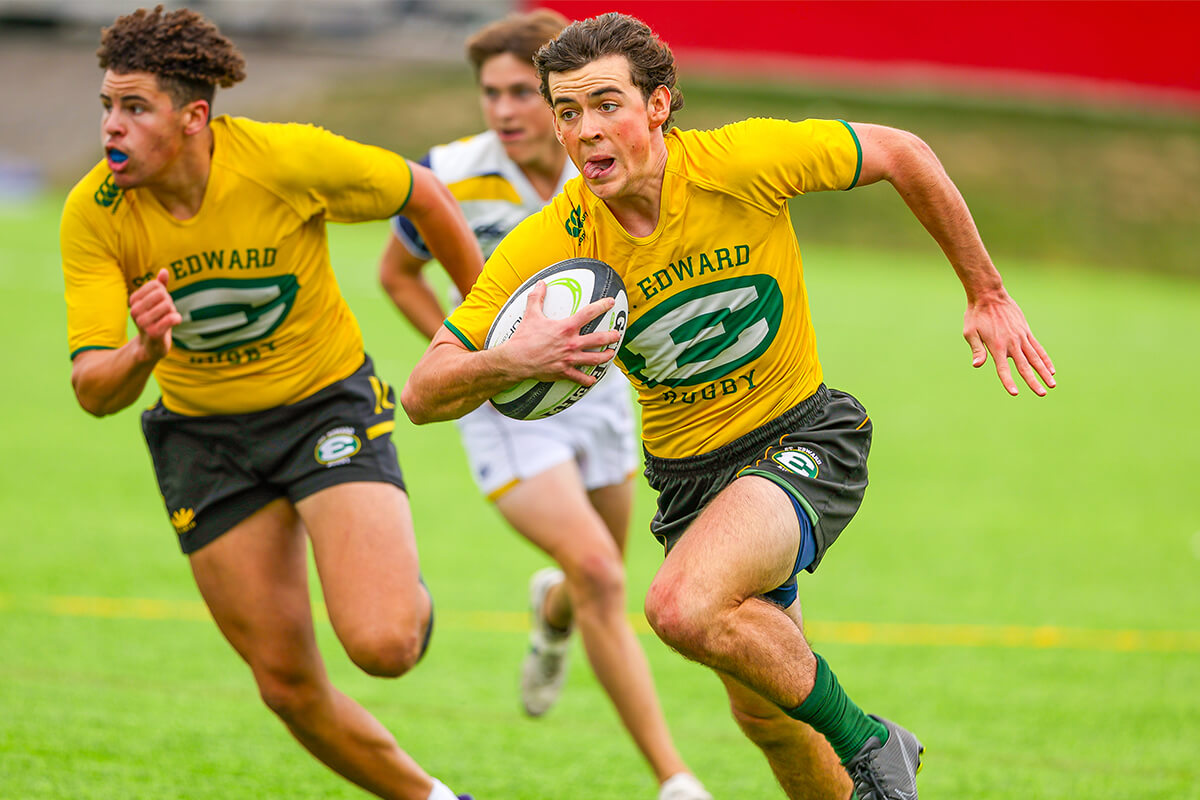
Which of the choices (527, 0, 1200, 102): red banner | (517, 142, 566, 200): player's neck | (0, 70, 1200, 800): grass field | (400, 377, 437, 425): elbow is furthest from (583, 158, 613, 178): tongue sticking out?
(527, 0, 1200, 102): red banner

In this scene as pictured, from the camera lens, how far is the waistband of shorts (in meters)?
4.25

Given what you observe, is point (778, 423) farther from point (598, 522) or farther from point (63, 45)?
point (63, 45)

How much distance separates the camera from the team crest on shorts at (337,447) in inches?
187

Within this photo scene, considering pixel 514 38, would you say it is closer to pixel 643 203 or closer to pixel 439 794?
pixel 643 203

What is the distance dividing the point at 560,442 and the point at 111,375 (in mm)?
2158

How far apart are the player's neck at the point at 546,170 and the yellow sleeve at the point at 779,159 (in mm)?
1844

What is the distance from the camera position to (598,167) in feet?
12.9

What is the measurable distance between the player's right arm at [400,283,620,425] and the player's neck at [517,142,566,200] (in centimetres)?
209

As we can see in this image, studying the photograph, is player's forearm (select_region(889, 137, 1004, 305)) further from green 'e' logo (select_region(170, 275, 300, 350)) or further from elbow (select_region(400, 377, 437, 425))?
green 'e' logo (select_region(170, 275, 300, 350))

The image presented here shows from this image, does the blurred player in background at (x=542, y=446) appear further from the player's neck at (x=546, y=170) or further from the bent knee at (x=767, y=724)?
the bent knee at (x=767, y=724)

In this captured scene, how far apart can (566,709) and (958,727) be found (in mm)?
1799

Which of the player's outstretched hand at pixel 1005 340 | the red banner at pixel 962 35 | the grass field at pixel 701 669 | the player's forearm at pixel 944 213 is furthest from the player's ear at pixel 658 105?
the red banner at pixel 962 35

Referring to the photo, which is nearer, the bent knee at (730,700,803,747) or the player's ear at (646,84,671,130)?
the player's ear at (646,84,671,130)

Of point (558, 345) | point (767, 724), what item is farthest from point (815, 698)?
point (558, 345)
